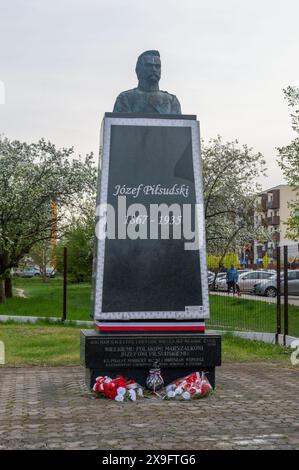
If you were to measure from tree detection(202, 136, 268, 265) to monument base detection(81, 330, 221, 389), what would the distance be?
28.9 metres

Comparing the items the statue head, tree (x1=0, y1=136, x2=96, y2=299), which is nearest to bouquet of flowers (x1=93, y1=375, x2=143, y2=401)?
the statue head

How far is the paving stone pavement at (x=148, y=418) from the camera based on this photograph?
250 inches

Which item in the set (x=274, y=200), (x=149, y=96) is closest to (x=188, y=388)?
(x=149, y=96)

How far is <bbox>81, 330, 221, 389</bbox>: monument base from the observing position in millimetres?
8797

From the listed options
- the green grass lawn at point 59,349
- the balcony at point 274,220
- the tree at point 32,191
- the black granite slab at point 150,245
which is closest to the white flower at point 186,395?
the black granite slab at point 150,245

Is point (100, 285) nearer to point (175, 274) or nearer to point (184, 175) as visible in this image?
point (175, 274)

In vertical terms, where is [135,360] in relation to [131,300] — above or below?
below

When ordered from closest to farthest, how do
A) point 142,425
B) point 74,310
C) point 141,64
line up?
point 142,425, point 141,64, point 74,310

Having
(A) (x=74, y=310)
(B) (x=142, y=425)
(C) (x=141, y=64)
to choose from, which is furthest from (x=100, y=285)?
(A) (x=74, y=310)

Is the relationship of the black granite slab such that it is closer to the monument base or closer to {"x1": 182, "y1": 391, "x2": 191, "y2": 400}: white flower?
the monument base

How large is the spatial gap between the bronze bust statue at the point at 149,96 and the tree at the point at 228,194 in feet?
91.0

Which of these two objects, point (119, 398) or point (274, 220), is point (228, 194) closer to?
point (119, 398)

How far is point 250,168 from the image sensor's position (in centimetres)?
3975

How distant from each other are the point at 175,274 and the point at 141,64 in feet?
9.66
